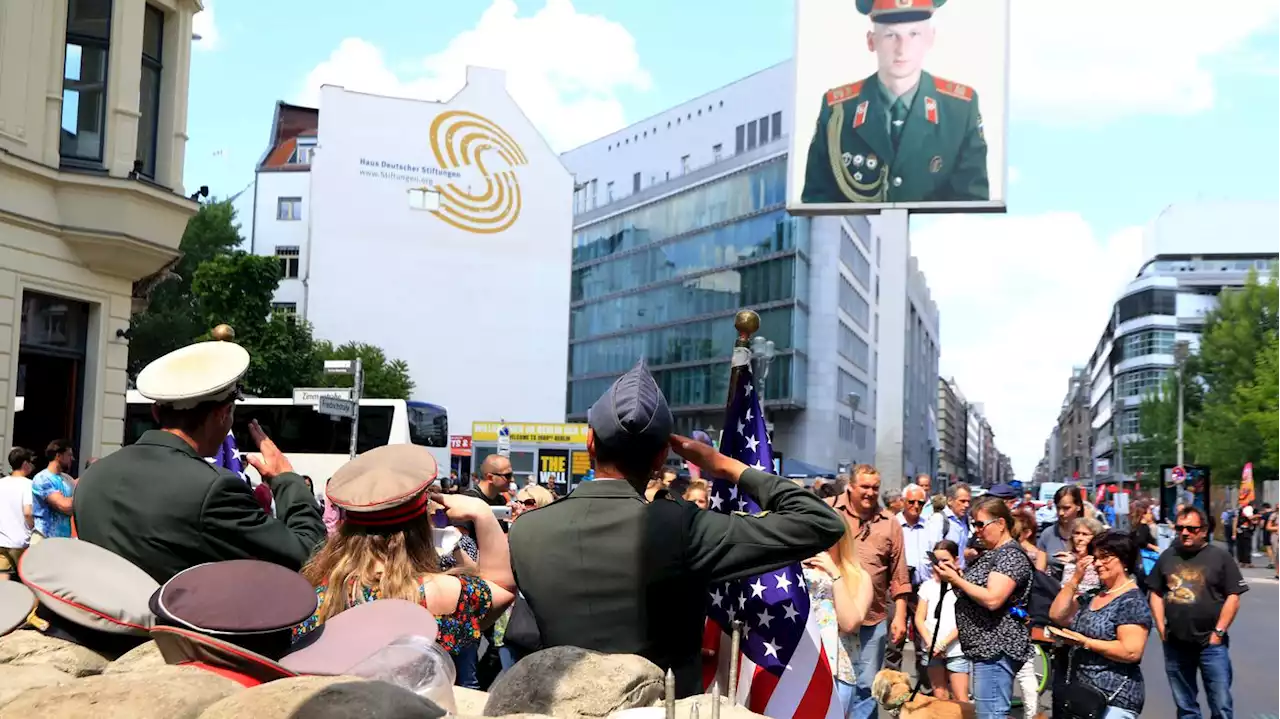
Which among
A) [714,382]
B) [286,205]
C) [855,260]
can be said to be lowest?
[714,382]

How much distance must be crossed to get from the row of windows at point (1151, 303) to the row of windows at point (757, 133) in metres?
55.5

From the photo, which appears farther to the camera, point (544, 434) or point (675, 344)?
point (675, 344)

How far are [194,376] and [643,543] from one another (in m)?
1.27

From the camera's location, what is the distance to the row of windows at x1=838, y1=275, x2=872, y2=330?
76312 mm

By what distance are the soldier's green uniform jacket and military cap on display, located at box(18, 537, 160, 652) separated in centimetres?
3117

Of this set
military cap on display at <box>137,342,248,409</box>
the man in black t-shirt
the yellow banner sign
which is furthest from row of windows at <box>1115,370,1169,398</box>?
military cap on display at <box>137,342,248,409</box>

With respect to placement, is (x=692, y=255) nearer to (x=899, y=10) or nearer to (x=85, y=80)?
(x=899, y=10)

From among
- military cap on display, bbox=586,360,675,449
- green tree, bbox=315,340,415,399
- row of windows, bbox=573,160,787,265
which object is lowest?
military cap on display, bbox=586,360,675,449

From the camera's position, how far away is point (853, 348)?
271 ft

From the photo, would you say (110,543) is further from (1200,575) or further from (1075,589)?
(1200,575)

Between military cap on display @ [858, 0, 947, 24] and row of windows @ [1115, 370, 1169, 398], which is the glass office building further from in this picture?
row of windows @ [1115, 370, 1169, 398]

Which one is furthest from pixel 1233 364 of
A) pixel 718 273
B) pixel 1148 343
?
pixel 1148 343

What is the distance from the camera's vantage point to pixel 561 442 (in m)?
57.2

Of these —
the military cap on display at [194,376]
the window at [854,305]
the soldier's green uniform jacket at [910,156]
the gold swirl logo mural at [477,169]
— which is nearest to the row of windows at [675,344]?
the window at [854,305]
